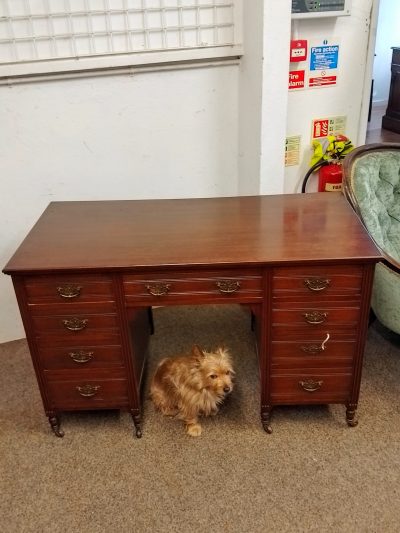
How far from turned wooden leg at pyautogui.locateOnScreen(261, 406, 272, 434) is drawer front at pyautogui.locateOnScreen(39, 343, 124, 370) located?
556 mm

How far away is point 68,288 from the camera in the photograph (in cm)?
150

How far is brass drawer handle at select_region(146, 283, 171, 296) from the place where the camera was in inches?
59.1

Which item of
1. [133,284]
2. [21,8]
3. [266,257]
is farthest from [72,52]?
[266,257]

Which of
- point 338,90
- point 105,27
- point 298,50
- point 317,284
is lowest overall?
point 317,284

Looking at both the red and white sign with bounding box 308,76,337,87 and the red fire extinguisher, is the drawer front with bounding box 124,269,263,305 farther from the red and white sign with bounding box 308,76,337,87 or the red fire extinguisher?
the red and white sign with bounding box 308,76,337,87

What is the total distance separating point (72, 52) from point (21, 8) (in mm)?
226

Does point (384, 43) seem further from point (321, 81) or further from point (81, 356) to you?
point (81, 356)

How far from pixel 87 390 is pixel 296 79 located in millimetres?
1606

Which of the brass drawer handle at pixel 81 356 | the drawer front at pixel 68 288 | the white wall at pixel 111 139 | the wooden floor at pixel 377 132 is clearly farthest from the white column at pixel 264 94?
the wooden floor at pixel 377 132

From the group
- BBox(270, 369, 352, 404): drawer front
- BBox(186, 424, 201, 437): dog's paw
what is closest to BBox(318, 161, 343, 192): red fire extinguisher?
BBox(270, 369, 352, 404): drawer front

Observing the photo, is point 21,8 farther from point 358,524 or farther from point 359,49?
point 358,524

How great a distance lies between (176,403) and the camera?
183 cm

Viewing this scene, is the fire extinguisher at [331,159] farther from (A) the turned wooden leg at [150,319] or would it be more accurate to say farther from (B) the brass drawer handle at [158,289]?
(B) the brass drawer handle at [158,289]

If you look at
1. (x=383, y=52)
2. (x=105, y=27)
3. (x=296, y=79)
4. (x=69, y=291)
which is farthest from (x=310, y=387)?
(x=383, y=52)
